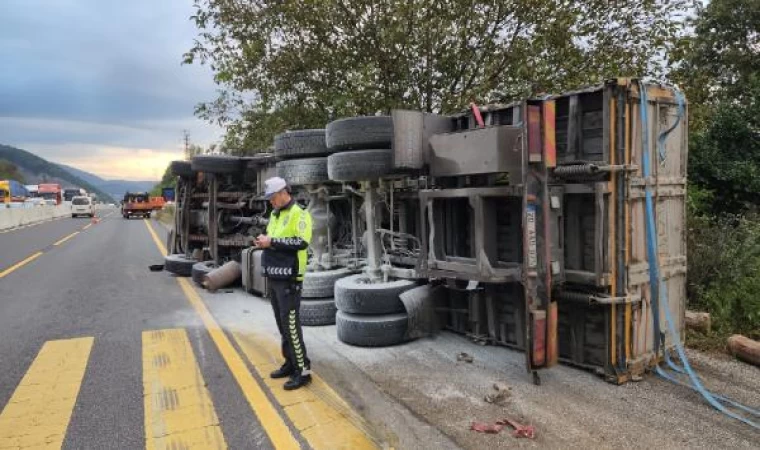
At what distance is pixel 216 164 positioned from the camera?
31.1 feet

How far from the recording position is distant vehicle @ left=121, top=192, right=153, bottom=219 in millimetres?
42906

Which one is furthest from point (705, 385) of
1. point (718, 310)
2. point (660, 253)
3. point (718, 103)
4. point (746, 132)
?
point (718, 103)

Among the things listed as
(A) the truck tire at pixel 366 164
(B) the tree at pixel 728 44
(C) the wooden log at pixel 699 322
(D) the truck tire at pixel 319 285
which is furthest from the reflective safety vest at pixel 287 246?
(B) the tree at pixel 728 44

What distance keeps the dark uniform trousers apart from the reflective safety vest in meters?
0.09

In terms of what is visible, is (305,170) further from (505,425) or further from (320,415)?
(505,425)

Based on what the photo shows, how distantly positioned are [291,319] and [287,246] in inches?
24.3

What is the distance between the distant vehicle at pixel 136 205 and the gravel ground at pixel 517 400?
4185 cm

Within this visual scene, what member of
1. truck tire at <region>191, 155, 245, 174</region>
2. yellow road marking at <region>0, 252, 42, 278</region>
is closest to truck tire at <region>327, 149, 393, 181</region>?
truck tire at <region>191, 155, 245, 174</region>

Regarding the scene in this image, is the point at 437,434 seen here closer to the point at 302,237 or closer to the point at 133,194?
the point at 302,237

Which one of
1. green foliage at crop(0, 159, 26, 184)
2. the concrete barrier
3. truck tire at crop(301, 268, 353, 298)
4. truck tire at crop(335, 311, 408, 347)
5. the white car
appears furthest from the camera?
green foliage at crop(0, 159, 26, 184)

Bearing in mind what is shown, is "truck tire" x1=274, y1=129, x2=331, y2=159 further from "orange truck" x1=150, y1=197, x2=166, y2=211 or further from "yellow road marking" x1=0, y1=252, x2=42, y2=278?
"orange truck" x1=150, y1=197, x2=166, y2=211

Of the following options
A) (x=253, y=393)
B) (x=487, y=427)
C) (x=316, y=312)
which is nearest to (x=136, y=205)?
(x=316, y=312)

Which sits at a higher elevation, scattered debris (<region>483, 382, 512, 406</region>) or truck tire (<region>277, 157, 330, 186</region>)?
truck tire (<region>277, 157, 330, 186</region>)

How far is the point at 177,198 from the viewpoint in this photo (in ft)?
37.8
